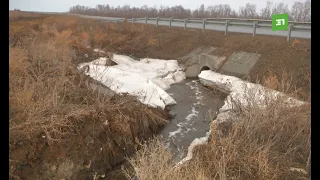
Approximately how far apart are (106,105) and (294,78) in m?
8.84

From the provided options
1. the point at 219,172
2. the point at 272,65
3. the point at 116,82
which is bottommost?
the point at 219,172

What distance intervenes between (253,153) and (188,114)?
17.5 feet

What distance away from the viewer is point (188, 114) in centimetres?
1198

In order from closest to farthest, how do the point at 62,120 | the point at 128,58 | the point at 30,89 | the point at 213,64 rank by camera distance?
1. the point at 62,120
2. the point at 30,89
3. the point at 213,64
4. the point at 128,58

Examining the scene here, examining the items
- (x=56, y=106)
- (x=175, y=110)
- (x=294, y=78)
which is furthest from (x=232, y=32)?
(x=56, y=106)

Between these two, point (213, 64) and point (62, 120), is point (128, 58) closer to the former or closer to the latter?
point (213, 64)

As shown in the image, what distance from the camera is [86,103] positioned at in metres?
9.54

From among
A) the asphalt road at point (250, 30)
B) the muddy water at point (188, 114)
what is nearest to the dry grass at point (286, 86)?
the muddy water at point (188, 114)

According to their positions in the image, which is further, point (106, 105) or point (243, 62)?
point (243, 62)

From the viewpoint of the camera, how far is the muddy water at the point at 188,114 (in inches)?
371

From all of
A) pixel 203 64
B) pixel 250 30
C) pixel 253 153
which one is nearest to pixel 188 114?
pixel 253 153

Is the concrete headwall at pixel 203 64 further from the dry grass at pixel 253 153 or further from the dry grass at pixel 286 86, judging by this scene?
the dry grass at pixel 253 153

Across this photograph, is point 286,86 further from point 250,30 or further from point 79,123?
point 79,123

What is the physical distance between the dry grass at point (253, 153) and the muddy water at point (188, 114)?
140 cm
